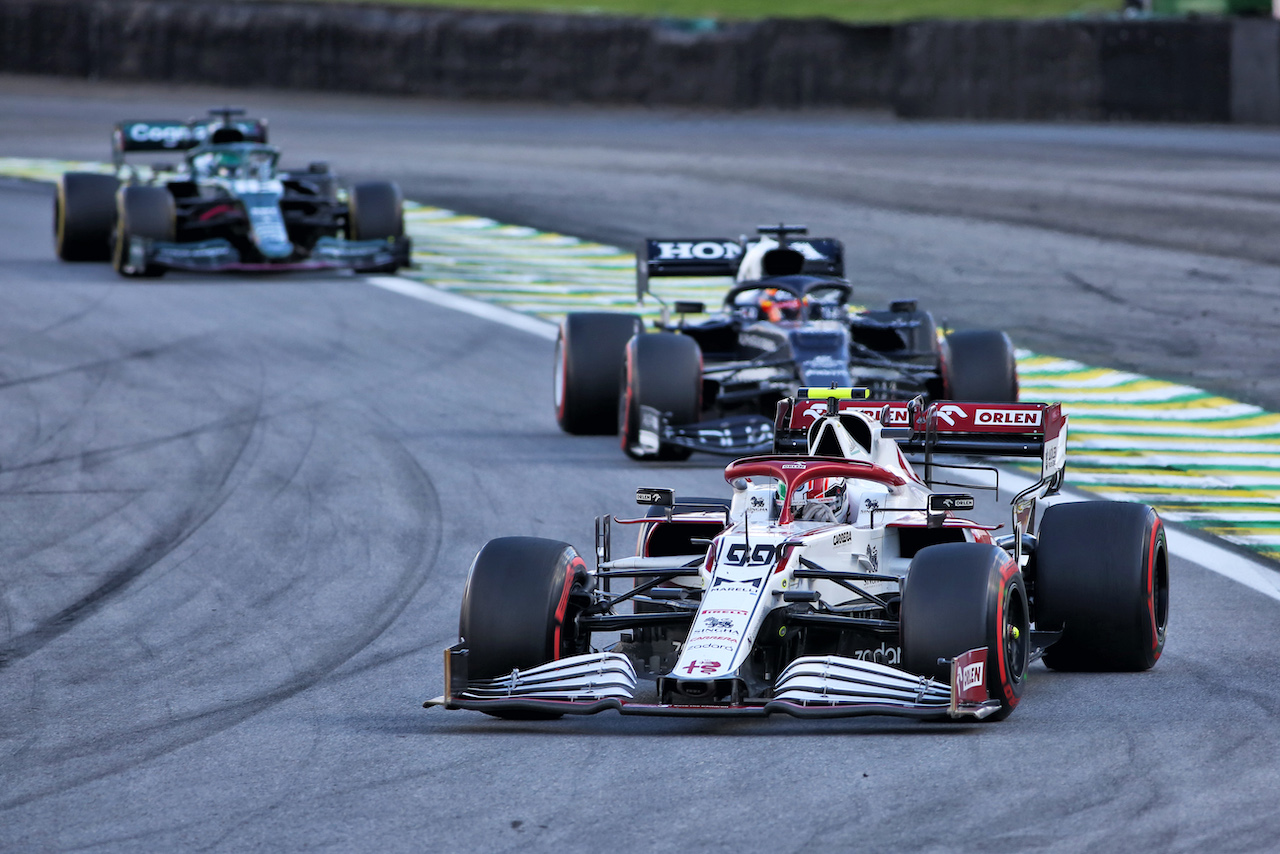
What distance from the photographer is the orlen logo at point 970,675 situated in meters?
8.33

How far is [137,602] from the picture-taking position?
38.1 feet

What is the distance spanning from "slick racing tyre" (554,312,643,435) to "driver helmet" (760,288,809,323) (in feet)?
3.52

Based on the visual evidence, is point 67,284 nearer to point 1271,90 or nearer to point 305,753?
point 305,753

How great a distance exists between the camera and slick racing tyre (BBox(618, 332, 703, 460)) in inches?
622

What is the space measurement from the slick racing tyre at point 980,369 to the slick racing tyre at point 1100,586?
19.8ft

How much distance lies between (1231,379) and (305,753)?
493 inches

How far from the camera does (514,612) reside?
897cm

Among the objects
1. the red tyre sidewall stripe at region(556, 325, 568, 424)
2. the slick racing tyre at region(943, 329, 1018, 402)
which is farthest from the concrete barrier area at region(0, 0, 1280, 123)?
the slick racing tyre at region(943, 329, 1018, 402)

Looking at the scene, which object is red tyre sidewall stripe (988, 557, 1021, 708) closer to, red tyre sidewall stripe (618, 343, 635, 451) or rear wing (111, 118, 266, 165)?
red tyre sidewall stripe (618, 343, 635, 451)

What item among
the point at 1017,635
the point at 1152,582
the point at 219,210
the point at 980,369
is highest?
the point at 219,210

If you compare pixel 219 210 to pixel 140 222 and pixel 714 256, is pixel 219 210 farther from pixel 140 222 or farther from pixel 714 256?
pixel 714 256

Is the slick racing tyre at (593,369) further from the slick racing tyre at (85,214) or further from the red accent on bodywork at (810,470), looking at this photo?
the slick racing tyre at (85,214)

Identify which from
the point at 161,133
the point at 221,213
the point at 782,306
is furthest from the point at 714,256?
the point at 161,133

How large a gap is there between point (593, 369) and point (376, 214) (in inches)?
374
